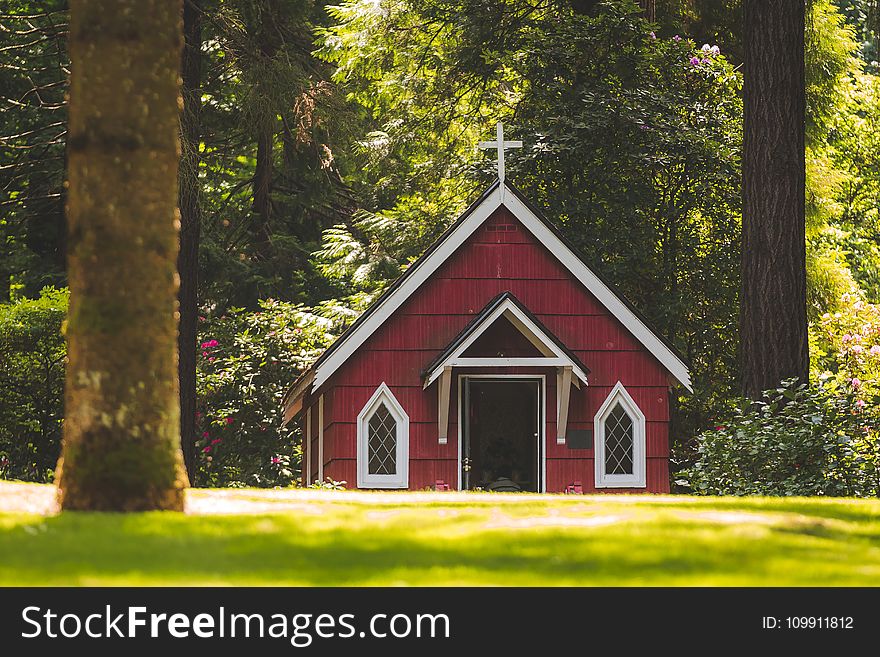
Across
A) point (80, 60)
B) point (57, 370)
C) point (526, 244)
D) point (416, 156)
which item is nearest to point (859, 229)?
point (416, 156)

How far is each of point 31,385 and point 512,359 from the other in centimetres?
845

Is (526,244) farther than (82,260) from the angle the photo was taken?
Yes

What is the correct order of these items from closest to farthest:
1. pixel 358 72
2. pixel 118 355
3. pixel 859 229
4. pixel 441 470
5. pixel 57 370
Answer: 1. pixel 118 355
2. pixel 441 470
3. pixel 57 370
4. pixel 358 72
5. pixel 859 229

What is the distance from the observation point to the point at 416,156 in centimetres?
3412

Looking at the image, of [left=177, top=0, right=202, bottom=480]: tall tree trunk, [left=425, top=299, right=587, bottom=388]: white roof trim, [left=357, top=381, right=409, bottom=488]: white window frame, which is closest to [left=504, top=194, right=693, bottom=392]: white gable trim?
[left=425, top=299, right=587, bottom=388]: white roof trim

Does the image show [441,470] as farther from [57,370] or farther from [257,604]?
[257,604]

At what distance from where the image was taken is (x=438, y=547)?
8.25 meters

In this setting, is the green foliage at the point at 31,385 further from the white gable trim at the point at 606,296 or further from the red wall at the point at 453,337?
the white gable trim at the point at 606,296

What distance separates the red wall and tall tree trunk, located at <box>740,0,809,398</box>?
3.16 meters

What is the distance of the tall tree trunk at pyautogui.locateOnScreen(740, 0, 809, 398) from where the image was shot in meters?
18.4

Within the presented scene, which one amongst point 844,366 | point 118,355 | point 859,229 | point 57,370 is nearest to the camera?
point 118,355

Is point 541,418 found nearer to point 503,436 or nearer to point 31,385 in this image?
point 503,436

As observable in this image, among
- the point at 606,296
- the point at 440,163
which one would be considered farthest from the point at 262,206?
the point at 606,296

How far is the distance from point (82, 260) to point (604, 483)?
42.5 feet
